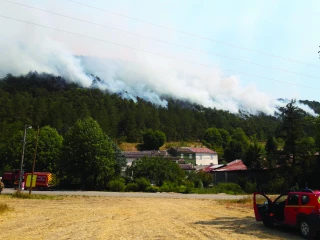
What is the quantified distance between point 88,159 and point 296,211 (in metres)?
46.9

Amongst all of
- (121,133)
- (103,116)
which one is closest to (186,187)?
(103,116)

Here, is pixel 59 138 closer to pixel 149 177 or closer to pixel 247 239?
pixel 149 177

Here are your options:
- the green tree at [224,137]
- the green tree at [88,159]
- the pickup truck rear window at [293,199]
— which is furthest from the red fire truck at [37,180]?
the green tree at [224,137]

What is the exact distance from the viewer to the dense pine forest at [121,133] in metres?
53.7

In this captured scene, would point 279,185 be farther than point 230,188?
No

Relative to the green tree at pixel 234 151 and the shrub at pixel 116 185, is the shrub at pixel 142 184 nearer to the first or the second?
the shrub at pixel 116 185

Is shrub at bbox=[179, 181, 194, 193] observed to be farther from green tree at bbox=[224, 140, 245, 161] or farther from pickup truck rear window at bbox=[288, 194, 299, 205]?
green tree at bbox=[224, 140, 245, 161]

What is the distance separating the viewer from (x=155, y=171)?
190ft

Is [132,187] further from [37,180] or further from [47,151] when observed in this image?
[47,151]

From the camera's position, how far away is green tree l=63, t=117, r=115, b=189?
2219 inches

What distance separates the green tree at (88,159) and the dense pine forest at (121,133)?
189 mm

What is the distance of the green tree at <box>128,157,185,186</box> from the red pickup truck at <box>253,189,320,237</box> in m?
42.9

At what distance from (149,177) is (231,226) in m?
43.4

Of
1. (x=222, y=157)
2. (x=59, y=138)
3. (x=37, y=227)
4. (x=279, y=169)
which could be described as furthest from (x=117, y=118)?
(x=37, y=227)
